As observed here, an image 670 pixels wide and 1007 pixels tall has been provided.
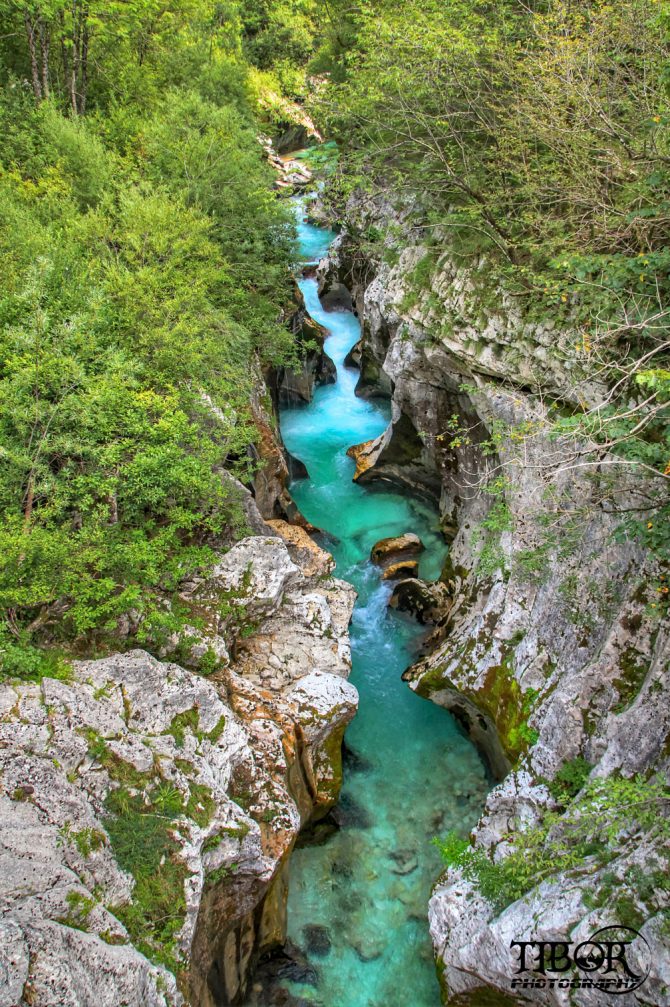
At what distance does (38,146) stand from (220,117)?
4.60 meters

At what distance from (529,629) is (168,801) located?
19.4 feet

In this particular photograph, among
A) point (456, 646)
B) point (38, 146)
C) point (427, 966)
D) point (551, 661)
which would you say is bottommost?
point (427, 966)

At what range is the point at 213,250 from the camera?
39.0 feet

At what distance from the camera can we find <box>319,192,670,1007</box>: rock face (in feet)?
20.4

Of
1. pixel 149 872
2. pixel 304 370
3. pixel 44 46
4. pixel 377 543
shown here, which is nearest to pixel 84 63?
pixel 44 46

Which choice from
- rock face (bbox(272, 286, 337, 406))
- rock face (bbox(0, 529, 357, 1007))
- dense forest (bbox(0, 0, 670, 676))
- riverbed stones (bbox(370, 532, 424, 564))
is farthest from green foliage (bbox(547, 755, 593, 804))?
rock face (bbox(272, 286, 337, 406))

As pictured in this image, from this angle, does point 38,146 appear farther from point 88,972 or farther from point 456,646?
point 88,972

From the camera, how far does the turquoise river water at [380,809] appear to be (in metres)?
7.91

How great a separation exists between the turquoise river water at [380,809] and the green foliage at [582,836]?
188 centimetres

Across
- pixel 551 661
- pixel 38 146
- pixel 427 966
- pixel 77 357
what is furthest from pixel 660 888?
pixel 38 146

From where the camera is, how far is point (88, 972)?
4262mm

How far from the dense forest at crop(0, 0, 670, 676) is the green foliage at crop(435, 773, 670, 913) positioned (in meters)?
2.58

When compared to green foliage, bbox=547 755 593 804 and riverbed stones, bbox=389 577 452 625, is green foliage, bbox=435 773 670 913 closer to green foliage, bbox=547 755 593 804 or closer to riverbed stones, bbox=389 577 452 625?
green foliage, bbox=547 755 593 804

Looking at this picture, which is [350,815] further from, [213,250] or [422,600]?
[213,250]
